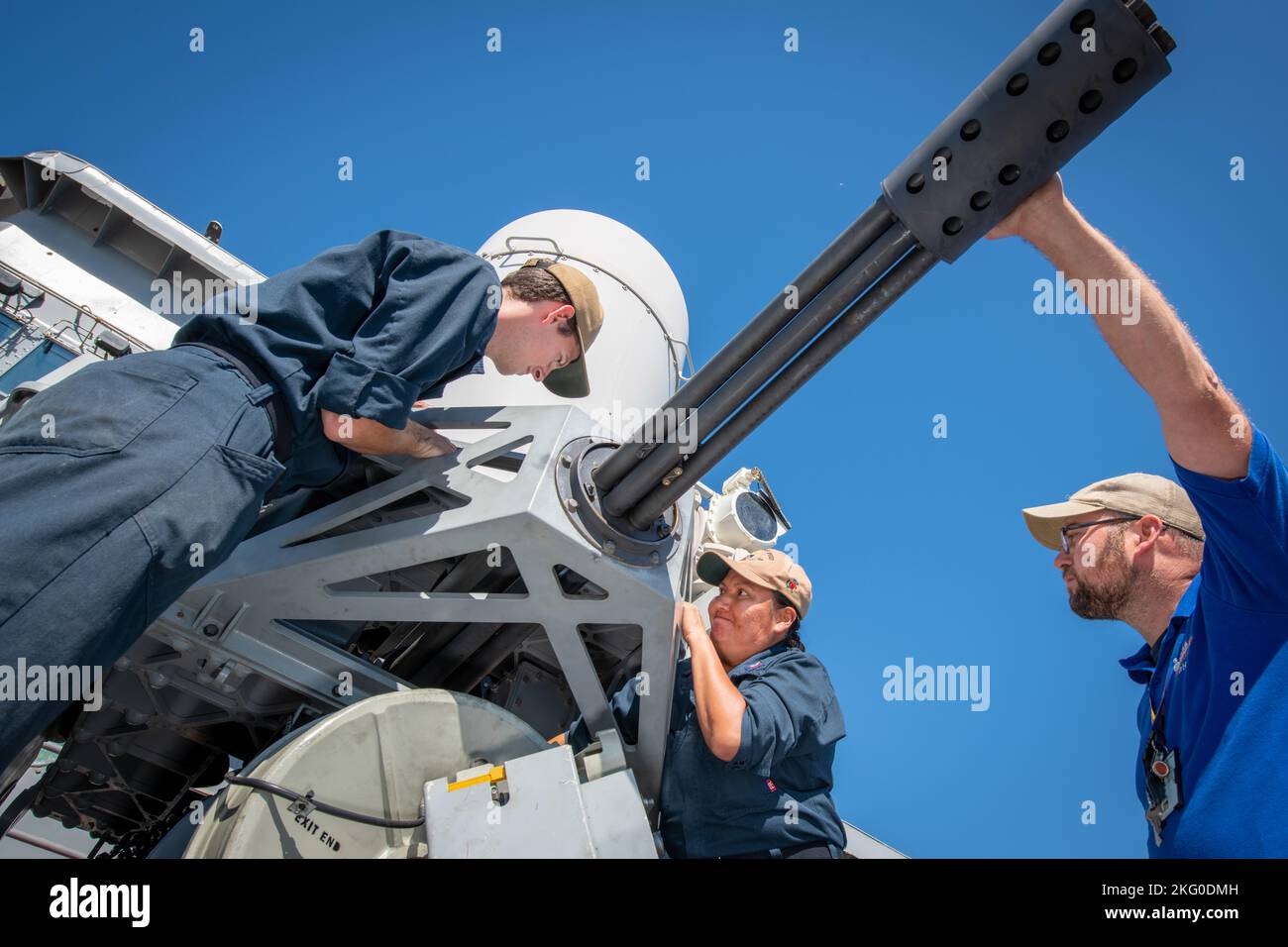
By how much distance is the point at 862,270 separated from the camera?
2518 millimetres

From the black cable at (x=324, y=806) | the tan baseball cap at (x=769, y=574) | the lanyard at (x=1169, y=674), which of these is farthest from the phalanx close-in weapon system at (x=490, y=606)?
the lanyard at (x=1169, y=674)

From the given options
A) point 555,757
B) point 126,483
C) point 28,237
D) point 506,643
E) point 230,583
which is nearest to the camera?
point 126,483

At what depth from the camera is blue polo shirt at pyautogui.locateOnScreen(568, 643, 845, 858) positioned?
3000mm

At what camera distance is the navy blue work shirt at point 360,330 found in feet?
8.16

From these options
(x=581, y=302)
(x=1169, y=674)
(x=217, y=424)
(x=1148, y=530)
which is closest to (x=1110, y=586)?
(x=1148, y=530)

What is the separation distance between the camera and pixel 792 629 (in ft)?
12.4

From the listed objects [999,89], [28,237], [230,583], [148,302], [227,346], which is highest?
[28,237]

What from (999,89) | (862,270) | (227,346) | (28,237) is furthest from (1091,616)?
(28,237)

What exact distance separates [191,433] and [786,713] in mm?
2201

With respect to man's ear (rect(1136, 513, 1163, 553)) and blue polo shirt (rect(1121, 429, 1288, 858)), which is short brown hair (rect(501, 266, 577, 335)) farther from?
man's ear (rect(1136, 513, 1163, 553))

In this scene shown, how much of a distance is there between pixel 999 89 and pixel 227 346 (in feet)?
7.58

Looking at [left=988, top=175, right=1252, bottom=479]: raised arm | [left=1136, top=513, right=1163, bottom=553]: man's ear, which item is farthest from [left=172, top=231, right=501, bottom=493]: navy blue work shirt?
[left=1136, top=513, right=1163, bottom=553]: man's ear

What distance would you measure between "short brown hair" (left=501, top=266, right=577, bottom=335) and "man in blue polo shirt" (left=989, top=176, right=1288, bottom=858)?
1.65m
